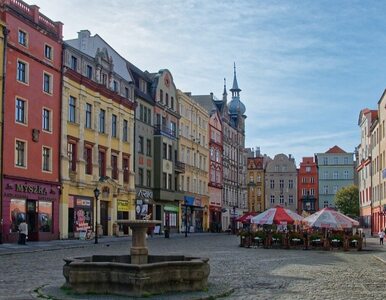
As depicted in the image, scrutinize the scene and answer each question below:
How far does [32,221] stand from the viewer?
40.7 metres

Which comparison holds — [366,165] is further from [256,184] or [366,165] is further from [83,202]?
[256,184]

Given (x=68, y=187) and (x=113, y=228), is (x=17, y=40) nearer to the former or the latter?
(x=68, y=187)

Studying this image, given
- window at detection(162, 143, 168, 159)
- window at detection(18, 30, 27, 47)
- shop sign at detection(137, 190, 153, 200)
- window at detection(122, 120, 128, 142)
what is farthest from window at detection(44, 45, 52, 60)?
window at detection(162, 143, 168, 159)

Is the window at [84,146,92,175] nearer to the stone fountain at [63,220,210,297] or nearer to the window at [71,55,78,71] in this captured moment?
the window at [71,55,78,71]

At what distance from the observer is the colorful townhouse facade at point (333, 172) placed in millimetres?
125812

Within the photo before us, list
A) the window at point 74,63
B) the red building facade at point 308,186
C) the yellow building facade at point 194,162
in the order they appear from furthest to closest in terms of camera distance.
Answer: the red building facade at point 308,186 < the yellow building facade at point 194,162 < the window at point 74,63

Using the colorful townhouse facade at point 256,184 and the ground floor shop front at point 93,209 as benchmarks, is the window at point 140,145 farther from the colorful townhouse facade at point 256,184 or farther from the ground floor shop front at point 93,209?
the colorful townhouse facade at point 256,184

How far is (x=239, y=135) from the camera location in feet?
342

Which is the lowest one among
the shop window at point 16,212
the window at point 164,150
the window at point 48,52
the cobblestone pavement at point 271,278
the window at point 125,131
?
the cobblestone pavement at point 271,278

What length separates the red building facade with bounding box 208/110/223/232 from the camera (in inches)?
3413

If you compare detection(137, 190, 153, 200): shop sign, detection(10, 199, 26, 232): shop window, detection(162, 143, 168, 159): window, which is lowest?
detection(10, 199, 26, 232): shop window

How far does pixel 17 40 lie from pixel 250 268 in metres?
24.4

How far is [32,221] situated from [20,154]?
14.7 feet

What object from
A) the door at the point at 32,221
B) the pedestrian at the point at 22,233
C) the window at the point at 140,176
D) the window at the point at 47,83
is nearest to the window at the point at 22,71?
the window at the point at 47,83
